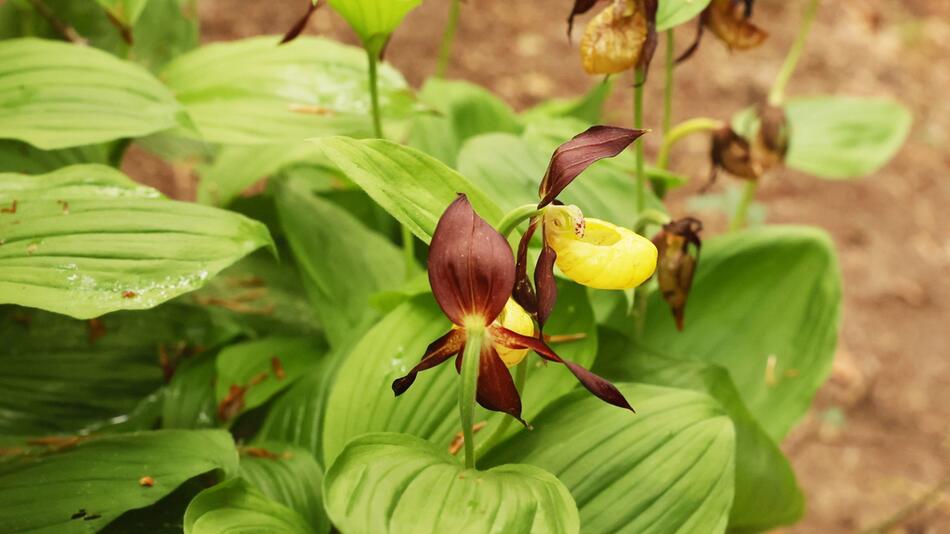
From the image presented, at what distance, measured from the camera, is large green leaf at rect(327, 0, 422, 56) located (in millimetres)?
899

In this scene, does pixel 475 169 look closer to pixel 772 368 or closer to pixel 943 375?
pixel 772 368

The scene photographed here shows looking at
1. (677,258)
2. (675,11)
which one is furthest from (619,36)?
(677,258)

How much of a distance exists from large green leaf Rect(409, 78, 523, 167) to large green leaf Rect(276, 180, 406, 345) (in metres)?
0.19

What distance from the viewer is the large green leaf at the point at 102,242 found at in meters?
0.76

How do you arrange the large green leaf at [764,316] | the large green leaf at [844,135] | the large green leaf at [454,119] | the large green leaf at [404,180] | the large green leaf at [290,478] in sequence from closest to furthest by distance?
1. the large green leaf at [404,180]
2. the large green leaf at [290,478]
3. the large green leaf at [764,316]
4. the large green leaf at [454,119]
5. the large green leaf at [844,135]

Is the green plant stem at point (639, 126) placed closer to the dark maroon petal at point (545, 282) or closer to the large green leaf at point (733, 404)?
the large green leaf at point (733, 404)

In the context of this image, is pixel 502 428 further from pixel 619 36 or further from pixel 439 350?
pixel 619 36

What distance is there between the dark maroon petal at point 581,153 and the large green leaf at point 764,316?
58cm

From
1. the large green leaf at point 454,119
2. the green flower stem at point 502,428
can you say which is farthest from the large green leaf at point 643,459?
the large green leaf at point 454,119

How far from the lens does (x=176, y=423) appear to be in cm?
109

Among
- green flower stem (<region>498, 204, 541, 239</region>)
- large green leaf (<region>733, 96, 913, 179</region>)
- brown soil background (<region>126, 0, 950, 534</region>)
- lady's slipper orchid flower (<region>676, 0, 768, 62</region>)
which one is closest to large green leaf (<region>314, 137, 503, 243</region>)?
green flower stem (<region>498, 204, 541, 239</region>)

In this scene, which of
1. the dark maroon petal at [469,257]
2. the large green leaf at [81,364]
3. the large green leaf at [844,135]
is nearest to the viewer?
the dark maroon petal at [469,257]

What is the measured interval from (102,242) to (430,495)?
40cm

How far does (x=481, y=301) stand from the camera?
0.62 metres
